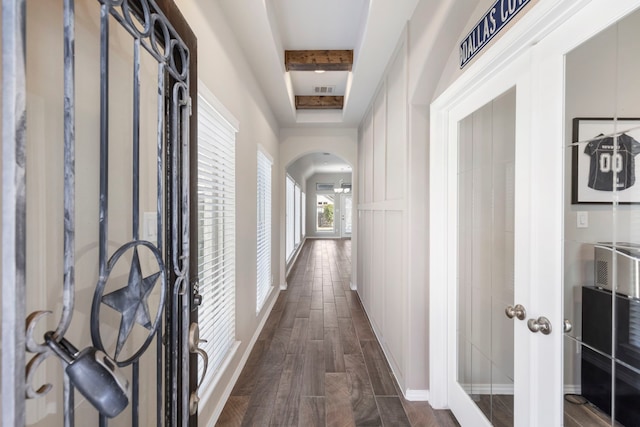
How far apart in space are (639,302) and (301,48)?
3.31 metres

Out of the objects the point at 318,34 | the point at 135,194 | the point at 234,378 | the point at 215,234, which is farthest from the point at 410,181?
the point at 234,378

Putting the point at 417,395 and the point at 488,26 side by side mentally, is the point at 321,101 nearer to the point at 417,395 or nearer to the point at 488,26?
the point at 488,26

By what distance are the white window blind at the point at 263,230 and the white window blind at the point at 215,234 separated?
107 centimetres

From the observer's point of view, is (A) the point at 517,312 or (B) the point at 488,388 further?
(B) the point at 488,388

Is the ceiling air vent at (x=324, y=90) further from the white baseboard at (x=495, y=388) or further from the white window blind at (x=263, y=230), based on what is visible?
the white baseboard at (x=495, y=388)

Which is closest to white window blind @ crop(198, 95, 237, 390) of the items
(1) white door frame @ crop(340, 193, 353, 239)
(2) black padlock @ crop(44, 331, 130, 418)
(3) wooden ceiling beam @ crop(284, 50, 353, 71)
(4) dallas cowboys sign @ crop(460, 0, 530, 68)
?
(2) black padlock @ crop(44, 331, 130, 418)

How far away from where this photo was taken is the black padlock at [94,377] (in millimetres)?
539

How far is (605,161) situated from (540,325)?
2.25 ft

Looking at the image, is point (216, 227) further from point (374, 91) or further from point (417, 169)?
point (374, 91)

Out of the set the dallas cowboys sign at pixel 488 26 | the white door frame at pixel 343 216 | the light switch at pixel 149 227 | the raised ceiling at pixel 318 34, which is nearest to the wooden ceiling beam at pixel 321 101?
the raised ceiling at pixel 318 34

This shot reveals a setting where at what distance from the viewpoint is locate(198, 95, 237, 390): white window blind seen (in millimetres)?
1764

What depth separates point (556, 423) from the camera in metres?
1.13

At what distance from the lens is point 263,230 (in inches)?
145

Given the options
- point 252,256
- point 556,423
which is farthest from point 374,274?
point 556,423
